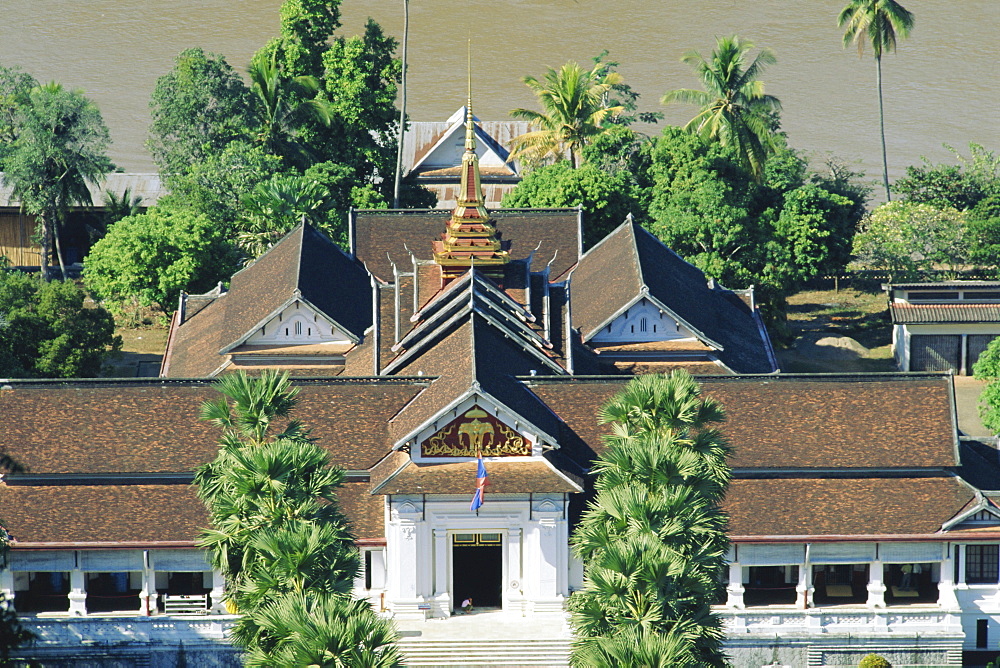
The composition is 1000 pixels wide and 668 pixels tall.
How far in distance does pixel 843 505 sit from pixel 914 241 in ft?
115

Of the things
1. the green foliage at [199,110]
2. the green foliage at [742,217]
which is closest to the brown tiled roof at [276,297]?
the green foliage at [742,217]

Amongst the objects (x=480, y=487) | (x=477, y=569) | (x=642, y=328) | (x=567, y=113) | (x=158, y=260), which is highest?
(x=567, y=113)

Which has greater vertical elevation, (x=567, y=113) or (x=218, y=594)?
(x=567, y=113)

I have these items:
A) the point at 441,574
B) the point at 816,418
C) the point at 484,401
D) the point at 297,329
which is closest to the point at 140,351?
the point at 297,329

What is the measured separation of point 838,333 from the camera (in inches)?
3196

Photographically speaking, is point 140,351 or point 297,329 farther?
point 140,351

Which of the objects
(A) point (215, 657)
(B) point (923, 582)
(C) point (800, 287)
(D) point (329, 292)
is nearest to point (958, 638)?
(B) point (923, 582)

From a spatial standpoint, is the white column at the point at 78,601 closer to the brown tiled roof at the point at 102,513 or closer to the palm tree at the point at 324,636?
the brown tiled roof at the point at 102,513

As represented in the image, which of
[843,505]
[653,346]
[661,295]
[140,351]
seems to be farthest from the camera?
[140,351]

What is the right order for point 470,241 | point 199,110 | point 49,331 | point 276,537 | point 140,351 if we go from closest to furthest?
point 276,537 < point 470,241 < point 49,331 < point 140,351 < point 199,110

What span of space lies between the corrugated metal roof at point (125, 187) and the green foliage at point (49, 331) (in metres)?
20.0

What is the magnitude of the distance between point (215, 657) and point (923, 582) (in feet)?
68.4

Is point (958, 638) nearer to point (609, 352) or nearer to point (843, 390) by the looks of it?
point (843, 390)

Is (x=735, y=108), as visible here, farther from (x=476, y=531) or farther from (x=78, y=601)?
(x=78, y=601)
